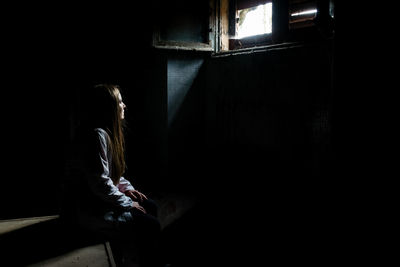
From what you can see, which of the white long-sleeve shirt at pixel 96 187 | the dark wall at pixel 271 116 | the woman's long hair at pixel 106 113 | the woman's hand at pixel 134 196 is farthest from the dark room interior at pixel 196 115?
the woman's long hair at pixel 106 113

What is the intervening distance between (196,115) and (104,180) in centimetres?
270

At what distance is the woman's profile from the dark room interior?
2.44 feet

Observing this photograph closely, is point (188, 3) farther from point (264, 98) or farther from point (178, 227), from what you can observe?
point (178, 227)

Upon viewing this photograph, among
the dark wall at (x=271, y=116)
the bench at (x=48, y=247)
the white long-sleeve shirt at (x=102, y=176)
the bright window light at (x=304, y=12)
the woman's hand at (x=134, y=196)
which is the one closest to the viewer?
the white long-sleeve shirt at (x=102, y=176)

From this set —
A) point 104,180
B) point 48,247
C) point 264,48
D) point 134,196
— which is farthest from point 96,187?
point 264,48

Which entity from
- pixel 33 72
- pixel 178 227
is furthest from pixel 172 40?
pixel 178 227

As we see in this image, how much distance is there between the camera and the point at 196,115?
511 centimetres

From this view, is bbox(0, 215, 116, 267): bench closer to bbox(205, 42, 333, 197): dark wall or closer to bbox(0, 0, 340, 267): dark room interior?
bbox(0, 0, 340, 267): dark room interior

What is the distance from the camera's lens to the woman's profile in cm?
262

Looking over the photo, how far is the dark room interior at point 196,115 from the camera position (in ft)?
12.3

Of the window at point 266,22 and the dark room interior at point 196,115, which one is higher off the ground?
the window at point 266,22

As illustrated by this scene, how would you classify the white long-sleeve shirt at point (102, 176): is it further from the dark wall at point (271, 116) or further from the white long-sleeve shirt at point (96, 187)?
the dark wall at point (271, 116)

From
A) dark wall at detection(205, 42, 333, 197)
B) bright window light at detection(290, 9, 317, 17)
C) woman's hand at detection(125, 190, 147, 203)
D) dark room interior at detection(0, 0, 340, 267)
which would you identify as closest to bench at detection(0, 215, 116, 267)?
dark room interior at detection(0, 0, 340, 267)

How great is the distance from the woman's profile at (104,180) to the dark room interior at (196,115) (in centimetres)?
74
